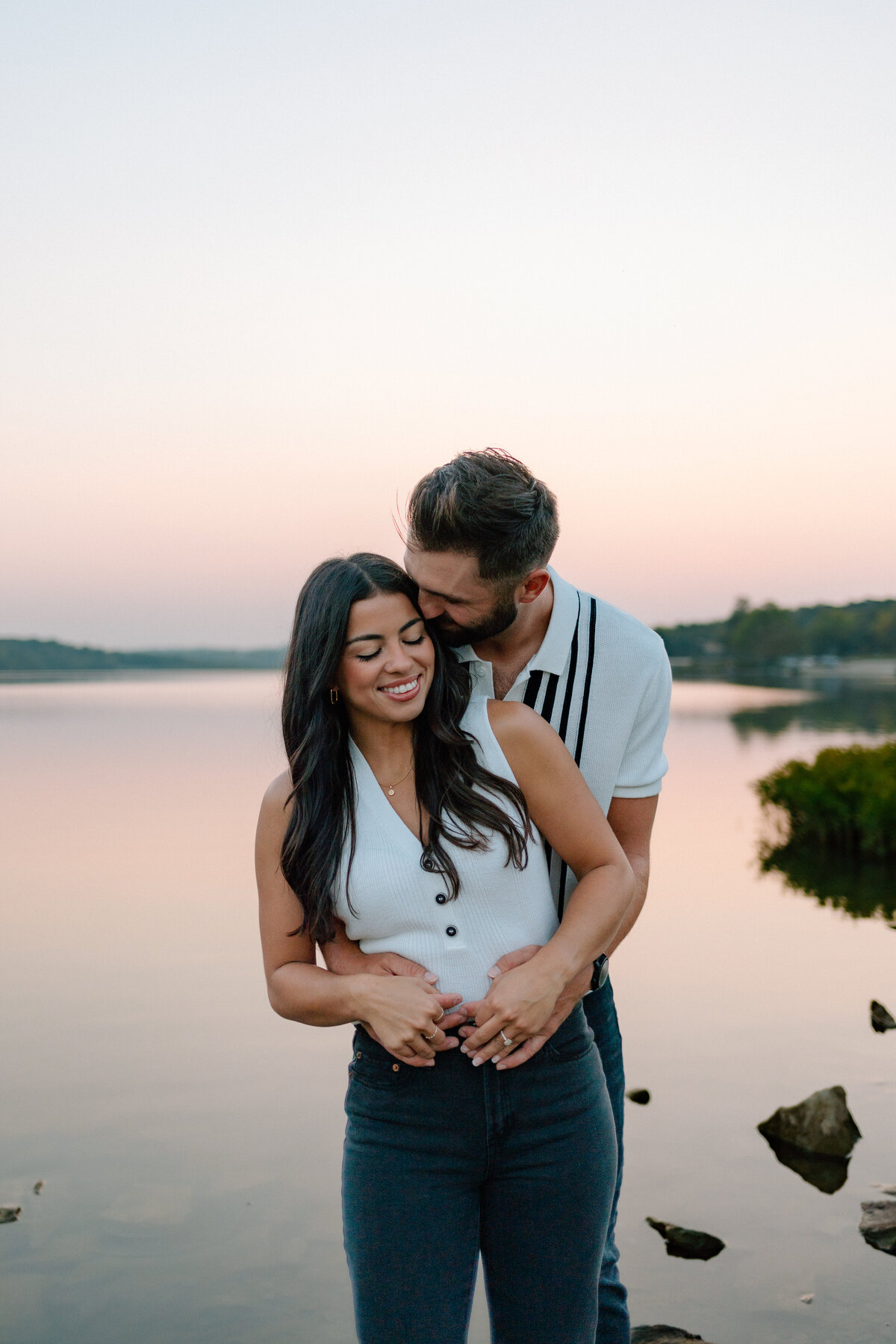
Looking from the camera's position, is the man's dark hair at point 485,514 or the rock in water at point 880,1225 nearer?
the man's dark hair at point 485,514

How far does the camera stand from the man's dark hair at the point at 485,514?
2.73 metres

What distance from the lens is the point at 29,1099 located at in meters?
7.20

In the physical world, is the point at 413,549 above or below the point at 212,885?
above

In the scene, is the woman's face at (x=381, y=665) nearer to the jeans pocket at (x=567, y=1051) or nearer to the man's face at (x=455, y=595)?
the man's face at (x=455, y=595)

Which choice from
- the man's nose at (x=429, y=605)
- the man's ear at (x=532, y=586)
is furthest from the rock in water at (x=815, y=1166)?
the man's nose at (x=429, y=605)

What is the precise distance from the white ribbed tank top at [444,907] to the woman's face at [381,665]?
10.7 inches

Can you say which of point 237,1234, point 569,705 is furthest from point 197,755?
point 569,705

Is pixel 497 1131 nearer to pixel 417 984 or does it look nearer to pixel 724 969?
pixel 417 984

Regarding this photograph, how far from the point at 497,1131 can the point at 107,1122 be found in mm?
5388

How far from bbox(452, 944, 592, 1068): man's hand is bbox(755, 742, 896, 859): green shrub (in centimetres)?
1228

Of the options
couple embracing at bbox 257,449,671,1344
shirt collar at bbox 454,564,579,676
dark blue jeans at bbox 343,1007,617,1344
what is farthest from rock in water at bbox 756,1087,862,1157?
shirt collar at bbox 454,564,579,676

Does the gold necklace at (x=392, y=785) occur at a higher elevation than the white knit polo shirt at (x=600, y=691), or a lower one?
lower

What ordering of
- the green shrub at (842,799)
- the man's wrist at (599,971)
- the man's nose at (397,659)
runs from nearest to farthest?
the man's nose at (397,659)
the man's wrist at (599,971)
the green shrub at (842,799)

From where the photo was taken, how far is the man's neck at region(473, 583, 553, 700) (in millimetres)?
2984
